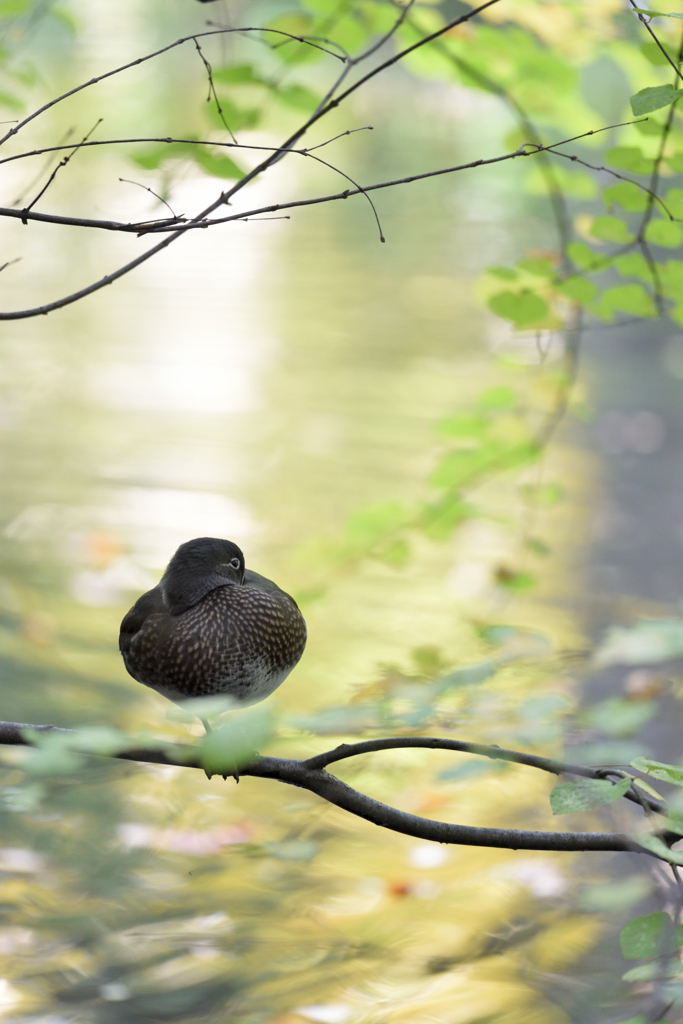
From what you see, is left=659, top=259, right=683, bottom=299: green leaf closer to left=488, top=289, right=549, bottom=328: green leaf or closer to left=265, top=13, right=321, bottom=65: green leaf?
left=488, top=289, right=549, bottom=328: green leaf

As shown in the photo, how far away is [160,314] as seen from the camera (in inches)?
195

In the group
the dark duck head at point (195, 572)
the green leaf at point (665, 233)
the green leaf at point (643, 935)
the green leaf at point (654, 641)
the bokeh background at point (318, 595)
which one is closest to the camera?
the green leaf at point (643, 935)

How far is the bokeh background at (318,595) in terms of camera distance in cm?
159

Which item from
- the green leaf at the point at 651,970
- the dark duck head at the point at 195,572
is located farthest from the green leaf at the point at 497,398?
the green leaf at the point at 651,970

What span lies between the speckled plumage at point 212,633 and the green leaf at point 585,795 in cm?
36

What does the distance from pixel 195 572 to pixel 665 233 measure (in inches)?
30.1

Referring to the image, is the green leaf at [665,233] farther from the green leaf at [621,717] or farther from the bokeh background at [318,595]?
the green leaf at [621,717]

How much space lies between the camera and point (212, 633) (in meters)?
0.98

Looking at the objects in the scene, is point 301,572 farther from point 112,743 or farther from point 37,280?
point 37,280

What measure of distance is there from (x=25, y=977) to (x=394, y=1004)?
592 mm

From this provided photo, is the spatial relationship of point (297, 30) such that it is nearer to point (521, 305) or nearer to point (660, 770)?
point (521, 305)

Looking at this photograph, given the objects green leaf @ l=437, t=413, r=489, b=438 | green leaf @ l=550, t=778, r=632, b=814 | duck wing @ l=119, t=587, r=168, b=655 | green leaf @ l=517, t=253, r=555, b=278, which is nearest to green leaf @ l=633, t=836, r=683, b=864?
green leaf @ l=550, t=778, r=632, b=814

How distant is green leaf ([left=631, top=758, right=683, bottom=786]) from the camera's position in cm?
70

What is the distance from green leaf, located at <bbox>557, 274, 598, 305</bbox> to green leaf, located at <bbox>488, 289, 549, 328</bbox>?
45mm
